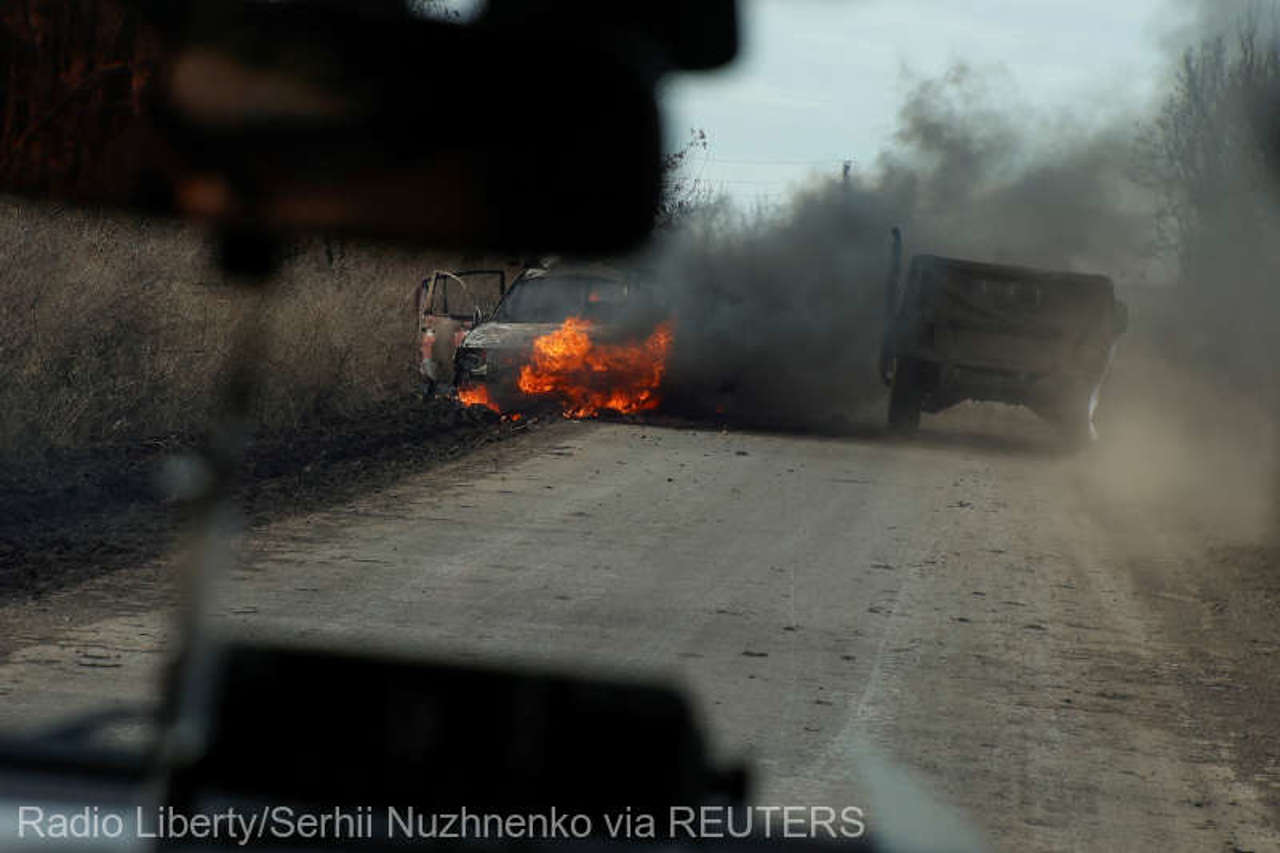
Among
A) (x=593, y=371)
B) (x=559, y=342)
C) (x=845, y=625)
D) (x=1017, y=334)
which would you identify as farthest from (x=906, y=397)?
(x=845, y=625)

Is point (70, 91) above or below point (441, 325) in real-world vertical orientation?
above

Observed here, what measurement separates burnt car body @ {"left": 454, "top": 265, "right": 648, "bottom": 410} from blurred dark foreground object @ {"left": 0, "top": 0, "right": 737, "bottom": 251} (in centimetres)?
1922

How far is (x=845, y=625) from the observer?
976 centimetres

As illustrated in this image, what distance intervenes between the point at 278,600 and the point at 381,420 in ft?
37.6

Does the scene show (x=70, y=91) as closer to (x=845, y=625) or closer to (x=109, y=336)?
Answer: (x=845, y=625)

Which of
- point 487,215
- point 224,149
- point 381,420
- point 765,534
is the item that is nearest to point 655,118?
→ point 487,215

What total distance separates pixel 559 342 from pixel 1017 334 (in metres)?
4.74

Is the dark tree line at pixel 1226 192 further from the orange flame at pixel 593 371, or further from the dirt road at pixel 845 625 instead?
the dirt road at pixel 845 625

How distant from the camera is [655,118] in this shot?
210cm

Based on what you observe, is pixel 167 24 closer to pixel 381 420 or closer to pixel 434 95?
pixel 434 95

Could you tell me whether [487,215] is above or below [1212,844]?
above

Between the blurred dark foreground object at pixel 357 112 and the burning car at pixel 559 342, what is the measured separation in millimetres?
18968

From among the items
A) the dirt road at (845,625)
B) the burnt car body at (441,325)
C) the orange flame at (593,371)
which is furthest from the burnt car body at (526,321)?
the dirt road at (845,625)

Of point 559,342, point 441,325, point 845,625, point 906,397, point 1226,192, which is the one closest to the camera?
point 845,625
